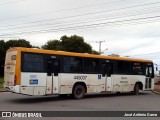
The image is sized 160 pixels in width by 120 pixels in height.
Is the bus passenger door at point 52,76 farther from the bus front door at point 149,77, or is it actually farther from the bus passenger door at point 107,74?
the bus front door at point 149,77

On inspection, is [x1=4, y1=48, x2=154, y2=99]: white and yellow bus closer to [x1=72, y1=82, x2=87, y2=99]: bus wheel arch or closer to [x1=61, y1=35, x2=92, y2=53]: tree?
[x1=72, y1=82, x2=87, y2=99]: bus wheel arch

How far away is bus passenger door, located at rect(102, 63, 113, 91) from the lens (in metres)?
24.4

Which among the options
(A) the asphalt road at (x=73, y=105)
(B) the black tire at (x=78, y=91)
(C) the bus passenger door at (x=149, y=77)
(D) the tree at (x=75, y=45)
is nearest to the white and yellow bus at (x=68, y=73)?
(B) the black tire at (x=78, y=91)

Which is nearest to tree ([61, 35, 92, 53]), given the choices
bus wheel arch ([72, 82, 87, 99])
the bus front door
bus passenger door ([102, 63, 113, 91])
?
the bus front door

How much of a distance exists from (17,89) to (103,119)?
6854 millimetres

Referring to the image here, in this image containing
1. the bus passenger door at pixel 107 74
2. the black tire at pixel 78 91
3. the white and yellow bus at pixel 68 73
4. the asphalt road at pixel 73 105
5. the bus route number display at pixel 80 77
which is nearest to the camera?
the asphalt road at pixel 73 105

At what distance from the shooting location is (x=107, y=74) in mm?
24641

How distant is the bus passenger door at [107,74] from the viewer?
24.4m

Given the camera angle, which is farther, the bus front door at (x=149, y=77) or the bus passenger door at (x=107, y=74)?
the bus front door at (x=149, y=77)

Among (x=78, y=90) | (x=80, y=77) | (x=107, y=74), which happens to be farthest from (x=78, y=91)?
(x=107, y=74)

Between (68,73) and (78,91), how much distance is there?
4.80 feet

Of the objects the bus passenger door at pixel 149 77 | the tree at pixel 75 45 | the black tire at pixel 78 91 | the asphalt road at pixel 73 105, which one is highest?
the tree at pixel 75 45

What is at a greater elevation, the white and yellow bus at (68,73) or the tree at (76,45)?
the tree at (76,45)

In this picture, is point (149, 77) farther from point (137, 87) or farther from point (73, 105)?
point (73, 105)
